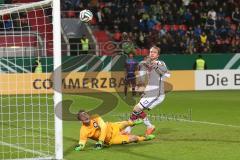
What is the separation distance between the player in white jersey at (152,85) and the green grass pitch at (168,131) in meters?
0.69

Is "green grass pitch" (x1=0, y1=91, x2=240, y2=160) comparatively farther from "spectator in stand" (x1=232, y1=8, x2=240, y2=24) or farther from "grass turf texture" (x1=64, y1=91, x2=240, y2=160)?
"spectator in stand" (x1=232, y1=8, x2=240, y2=24)

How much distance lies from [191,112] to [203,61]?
37.7ft

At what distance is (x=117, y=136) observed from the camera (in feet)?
42.6

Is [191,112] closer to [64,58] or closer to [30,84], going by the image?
[30,84]

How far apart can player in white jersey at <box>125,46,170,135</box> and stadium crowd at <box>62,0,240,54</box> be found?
61.7 feet

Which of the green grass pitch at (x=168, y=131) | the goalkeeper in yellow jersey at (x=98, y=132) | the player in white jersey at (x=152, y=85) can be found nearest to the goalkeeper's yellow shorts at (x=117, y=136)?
the goalkeeper in yellow jersey at (x=98, y=132)

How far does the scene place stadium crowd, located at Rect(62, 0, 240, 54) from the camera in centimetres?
3328

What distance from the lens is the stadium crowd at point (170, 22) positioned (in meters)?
33.3

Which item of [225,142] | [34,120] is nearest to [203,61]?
[34,120]

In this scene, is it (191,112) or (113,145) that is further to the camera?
(191,112)

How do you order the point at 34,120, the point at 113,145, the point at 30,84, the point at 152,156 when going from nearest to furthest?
the point at 152,156 < the point at 113,145 < the point at 34,120 < the point at 30,84

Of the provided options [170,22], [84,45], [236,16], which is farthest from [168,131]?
[236,16]

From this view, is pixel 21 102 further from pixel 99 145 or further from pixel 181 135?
pixel 99 145

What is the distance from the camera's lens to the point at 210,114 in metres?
19.9
